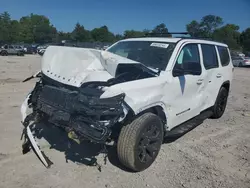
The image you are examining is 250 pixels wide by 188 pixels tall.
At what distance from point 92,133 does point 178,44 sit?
92.3 inches

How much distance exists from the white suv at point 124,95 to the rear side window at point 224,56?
1.64 meters

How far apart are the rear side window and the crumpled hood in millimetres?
3354

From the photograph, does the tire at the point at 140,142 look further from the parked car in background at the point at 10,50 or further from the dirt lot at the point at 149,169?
the parked car in background at the point at 10,50

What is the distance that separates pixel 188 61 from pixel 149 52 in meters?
0.72

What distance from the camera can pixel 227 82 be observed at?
6.54 meters

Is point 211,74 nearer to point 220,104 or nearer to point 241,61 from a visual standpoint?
point 220,104

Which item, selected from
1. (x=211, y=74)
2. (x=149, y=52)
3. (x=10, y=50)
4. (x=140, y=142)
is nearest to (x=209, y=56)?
(x=211, y=74)

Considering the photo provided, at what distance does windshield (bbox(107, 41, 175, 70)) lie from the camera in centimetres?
433

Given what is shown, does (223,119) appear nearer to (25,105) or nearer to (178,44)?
(178,44)

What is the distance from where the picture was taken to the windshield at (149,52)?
4.33 metres

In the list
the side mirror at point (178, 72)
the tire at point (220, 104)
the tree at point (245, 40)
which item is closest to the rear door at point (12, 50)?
the tire at point (220, 104)

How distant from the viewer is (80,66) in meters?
3.71

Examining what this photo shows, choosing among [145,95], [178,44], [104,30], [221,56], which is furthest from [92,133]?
[104,30]

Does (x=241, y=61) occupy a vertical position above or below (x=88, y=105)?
below
